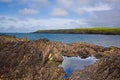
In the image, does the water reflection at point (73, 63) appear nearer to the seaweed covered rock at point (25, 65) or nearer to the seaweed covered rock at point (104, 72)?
the seaweed covered rock at point (25, 65)

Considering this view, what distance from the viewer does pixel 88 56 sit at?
39.0 m

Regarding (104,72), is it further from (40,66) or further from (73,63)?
(73,63)

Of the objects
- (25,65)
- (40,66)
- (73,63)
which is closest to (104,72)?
(40,66)

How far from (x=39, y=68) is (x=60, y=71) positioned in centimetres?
264

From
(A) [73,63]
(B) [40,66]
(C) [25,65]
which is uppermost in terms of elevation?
(C) [25,65]

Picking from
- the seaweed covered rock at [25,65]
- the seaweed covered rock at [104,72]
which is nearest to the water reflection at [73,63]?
the seaweed covered rock at [25,65]

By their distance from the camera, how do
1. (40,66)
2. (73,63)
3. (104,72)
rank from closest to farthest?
(104,72) → (40,66) → (73,63)

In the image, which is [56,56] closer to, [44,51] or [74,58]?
[44,51]

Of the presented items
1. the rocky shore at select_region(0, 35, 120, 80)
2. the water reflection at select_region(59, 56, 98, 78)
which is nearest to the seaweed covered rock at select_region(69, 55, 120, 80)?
the rocky shore at select_region(0, 35, 120, 80)

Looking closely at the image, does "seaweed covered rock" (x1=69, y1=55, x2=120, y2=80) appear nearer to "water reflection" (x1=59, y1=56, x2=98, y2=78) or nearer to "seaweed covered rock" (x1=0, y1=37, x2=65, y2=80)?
"seaweed covered rock" (x1=0, y1=37, x2=65, y2=80)

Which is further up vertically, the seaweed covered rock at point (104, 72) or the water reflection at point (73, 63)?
the seaweed covered rock at point (104, 72)

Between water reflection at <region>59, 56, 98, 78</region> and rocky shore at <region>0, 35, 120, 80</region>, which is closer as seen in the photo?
rocky shore at <region>0, 35, 120, 80</region>

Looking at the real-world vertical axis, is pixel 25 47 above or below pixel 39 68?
above

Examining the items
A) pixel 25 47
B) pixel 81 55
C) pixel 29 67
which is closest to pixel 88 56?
pixel 81 55
